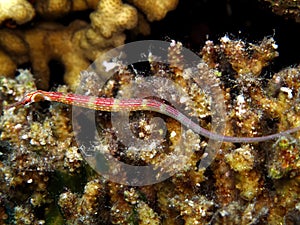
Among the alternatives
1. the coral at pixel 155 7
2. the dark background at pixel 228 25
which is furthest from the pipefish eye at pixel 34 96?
the dark background at pixel 228 25

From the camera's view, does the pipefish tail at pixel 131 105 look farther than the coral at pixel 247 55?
No

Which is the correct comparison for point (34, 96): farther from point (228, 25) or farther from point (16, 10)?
point (228, 25)

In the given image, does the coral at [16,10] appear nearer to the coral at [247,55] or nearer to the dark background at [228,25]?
the dark background at [228,25]

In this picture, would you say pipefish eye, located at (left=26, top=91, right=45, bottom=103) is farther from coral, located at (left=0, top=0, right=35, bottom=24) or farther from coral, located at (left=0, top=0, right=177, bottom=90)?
coral, located at (left=0, top=0, right=35, bottom=24)

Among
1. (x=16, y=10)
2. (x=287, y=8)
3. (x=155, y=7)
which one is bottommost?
(x=16, y=10)

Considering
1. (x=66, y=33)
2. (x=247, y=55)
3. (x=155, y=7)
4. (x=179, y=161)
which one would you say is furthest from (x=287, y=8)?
(x=66, y=33)

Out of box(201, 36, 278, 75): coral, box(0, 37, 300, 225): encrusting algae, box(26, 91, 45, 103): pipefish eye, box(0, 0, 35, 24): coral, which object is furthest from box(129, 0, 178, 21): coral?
box(26, 91, 45, 103): pipefish eye
